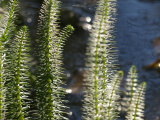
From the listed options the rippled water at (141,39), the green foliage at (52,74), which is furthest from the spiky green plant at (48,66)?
the rippled water at (141,39)

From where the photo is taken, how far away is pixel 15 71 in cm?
61

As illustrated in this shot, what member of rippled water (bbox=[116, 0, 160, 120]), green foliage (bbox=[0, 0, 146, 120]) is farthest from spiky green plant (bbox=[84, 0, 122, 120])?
rippled water (bbox=[116, 0, 160, 120])

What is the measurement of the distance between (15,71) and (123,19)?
3.90ft

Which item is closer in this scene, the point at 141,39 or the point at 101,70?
the point at 101,70

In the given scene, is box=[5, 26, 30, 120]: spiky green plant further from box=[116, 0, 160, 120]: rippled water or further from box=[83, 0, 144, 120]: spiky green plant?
box=[116, 0, 160, 120]: rippled water

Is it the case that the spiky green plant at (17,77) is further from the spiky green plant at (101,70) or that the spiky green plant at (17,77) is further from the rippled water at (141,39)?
the rippled water at (141,39)

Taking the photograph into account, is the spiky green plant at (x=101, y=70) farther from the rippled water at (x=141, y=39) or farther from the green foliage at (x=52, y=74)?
the rippled water at (x=141, y=39)

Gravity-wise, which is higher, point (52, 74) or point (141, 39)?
point (141, 39)

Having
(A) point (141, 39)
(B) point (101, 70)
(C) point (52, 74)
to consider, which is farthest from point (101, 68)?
(A) point (141, 39)

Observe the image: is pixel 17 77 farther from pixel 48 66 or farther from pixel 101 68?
pixel 101 68

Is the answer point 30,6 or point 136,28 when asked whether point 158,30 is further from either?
point 30,6

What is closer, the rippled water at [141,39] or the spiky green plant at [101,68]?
the spiky green plant at [101,68]

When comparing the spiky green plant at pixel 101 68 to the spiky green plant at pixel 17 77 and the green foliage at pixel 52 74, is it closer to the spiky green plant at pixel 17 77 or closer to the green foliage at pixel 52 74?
the green foliage at pixel 52 74

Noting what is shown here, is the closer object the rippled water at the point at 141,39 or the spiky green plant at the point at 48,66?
the spiky green plant at the point at 48,66
